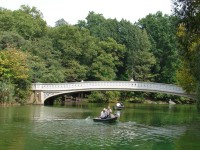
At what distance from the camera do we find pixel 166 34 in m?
78.9

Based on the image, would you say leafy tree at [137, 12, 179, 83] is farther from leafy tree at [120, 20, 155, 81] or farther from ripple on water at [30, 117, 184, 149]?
ripple on water at [30, 117, 184, 149]

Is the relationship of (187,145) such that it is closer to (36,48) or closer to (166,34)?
(36,48)

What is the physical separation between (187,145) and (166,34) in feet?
188

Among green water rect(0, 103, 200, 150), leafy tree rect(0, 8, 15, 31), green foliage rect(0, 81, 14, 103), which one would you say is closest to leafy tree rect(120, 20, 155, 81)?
leafy tree rect(0, 8, 15, 31)

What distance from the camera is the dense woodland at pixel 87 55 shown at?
49344 mm

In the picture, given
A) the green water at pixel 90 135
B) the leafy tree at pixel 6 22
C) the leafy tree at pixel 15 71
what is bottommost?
the green water at pixel 90 135

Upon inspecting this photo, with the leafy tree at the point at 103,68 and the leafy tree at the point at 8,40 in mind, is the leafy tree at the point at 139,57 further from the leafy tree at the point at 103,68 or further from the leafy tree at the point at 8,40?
the leafy tree at the point at 8,40

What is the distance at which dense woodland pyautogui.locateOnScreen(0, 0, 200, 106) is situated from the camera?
162 ft

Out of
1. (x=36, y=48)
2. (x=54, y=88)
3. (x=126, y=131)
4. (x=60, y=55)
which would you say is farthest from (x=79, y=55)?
(x=126, y=131)

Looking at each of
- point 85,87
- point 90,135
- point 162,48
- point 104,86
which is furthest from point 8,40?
point 162,48

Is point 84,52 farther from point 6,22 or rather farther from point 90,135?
point 90,135

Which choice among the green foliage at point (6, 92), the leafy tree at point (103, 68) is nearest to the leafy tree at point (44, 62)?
the leafy tree at point (103, 68)

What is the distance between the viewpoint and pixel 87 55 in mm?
68938

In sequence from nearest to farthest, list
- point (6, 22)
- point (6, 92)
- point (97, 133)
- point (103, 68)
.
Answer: point (97, 133) < point (6, 92) < point (6, 22) < point (103, 68)
